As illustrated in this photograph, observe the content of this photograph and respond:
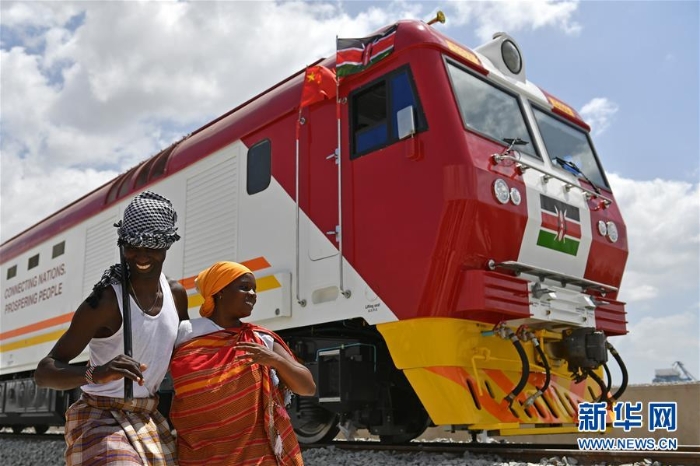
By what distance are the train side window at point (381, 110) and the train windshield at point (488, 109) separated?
356 millimetres

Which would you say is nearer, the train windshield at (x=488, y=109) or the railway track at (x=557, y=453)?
the railway track at (x=557, y=453)

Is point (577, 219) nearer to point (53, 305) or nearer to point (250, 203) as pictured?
point (250, 203)

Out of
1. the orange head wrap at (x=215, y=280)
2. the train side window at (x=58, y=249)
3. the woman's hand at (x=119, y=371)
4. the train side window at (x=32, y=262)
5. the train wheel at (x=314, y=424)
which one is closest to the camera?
the woman's hand at (x=119, y=371)

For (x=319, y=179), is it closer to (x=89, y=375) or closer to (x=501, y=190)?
(x=501, y=190)

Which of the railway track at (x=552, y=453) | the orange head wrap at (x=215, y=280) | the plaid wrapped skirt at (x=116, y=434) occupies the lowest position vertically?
the railway track at (x=552, y=453)

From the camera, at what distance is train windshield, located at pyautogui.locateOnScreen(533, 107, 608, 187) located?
6.51m

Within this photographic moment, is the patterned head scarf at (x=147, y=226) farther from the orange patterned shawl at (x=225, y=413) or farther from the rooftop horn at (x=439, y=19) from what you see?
the rooftop horn at (x=439, y=19)

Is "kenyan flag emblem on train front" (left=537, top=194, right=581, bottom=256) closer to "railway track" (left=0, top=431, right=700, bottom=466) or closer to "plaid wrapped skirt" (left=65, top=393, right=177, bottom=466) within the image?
"railway track" (left=0, top=431, right=700, bottom=466)

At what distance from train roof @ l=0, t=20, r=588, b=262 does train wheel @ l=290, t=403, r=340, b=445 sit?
9.05 ft

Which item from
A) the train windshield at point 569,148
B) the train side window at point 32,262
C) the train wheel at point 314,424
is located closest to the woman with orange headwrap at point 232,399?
the train wheel at point 314,424

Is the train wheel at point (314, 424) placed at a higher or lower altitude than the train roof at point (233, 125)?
lower

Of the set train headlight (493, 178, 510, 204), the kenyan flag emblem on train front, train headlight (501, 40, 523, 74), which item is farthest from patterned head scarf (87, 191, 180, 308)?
train headlight (501, 40, 523, 74)

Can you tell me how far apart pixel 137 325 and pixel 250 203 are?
4.32m

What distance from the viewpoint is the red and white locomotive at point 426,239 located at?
5.13 m
